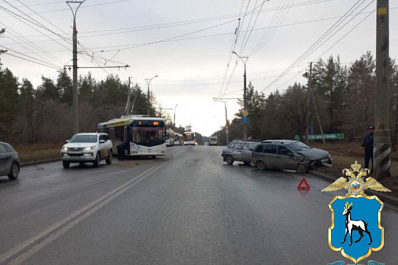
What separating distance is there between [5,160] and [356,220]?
47.9 ft

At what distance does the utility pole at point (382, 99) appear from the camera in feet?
41.3

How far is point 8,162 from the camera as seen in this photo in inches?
601

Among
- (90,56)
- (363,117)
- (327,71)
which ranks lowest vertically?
(363,117)

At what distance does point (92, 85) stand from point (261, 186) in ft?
353

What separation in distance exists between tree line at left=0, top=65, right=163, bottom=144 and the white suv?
22.9 meters

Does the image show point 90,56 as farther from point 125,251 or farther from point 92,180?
point 125,251

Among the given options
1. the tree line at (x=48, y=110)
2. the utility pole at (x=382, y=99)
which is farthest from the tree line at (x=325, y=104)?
the utility pole at (x=382, y=99)

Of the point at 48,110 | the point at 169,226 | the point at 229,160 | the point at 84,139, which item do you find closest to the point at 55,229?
the point at 169,226

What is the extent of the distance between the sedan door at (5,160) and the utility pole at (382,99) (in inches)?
529

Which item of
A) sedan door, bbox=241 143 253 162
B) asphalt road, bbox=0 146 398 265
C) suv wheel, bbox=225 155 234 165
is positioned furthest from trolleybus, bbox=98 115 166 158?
asphalt road, bbox=0 146 398 265

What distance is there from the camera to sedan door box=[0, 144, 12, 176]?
584 inches

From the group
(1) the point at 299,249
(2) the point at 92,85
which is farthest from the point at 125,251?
(2) the point at 92,85

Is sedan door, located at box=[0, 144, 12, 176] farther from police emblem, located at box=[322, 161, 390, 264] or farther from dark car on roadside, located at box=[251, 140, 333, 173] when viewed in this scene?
police emblem, located at box=[322, 161, 390, 264]

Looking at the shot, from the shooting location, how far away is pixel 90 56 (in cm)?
3100
